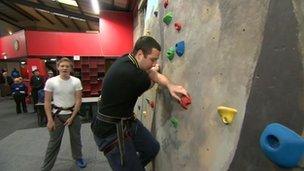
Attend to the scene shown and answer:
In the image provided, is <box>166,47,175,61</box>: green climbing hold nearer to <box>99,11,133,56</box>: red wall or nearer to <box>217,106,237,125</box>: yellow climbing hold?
<box>217,106,237,125</box>: yellow climbing hold

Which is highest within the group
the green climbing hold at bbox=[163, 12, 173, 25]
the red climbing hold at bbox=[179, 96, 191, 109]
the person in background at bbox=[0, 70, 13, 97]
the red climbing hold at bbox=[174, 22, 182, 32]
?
the green climbing hold at bbox=[163, 12, 173, 25]

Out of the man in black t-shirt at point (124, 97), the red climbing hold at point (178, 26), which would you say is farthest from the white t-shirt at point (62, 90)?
the red climbing hold at point (178, 26)

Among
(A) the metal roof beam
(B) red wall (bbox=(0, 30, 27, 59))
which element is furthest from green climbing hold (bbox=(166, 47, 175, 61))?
(A) the metal roof beam

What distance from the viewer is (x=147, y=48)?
6.87 feet

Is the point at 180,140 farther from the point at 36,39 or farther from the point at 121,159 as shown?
the point at 36,39

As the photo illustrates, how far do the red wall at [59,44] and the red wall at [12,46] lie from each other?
1.40ft

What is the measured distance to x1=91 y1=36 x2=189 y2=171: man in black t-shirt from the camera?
2057 millimetres

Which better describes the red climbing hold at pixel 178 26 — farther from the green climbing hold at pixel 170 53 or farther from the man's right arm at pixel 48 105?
the man's right arm at pixel 48 105

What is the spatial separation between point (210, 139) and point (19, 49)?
439 inches

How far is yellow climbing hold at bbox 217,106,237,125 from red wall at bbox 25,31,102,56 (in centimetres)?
918

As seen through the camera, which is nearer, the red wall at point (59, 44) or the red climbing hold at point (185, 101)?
the red climbing hold at point (185, 101)

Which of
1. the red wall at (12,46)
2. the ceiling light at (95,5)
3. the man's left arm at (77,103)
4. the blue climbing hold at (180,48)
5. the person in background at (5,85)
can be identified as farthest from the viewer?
the person in background at (5,85)

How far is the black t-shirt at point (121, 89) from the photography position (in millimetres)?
2047

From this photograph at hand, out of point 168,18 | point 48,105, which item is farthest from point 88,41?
point 168,18
